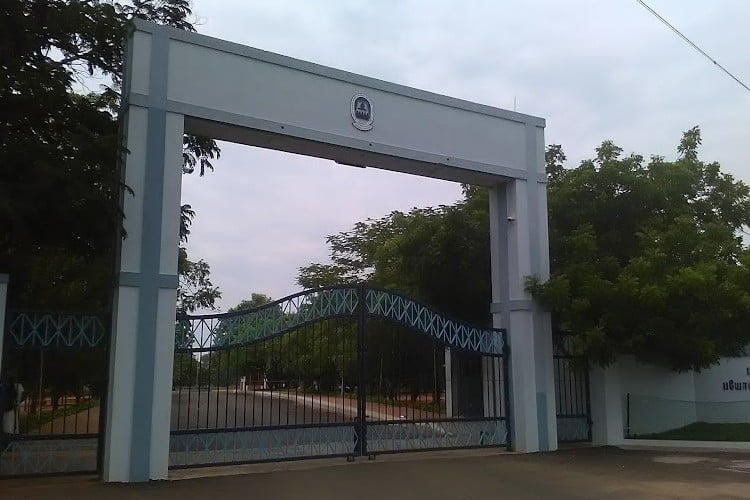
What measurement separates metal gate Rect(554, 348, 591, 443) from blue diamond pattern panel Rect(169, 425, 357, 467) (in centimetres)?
462

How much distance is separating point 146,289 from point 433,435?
562 cm

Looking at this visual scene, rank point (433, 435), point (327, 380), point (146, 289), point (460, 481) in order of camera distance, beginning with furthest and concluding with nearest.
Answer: point (327, 380) < point (433, 435) < point (460, 481) < point (146, 289)

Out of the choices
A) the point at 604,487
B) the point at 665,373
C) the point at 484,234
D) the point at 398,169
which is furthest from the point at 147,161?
the point at 665,373

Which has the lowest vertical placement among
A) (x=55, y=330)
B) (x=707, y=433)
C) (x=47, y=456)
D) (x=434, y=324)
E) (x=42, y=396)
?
(x=707, y=433)

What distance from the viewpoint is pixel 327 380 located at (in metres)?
13.6

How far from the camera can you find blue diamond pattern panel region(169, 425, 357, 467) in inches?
400

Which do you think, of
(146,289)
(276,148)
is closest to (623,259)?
(276,148)

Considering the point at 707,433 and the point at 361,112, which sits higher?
the point at 361,112

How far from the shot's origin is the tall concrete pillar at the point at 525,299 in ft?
42.1

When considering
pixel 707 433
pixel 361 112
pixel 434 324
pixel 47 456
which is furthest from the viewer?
pixel 707 433

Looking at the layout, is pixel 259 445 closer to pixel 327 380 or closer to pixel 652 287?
pixel 327 380

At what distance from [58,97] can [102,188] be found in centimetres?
133

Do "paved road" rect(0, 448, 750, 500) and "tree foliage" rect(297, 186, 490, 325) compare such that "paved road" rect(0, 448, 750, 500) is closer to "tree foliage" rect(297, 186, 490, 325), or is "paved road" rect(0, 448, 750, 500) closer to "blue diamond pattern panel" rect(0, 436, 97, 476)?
"blue diamond pattern panel" rect(0, 436, 97, 476)

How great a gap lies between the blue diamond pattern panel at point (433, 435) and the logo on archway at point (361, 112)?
4.93 m
